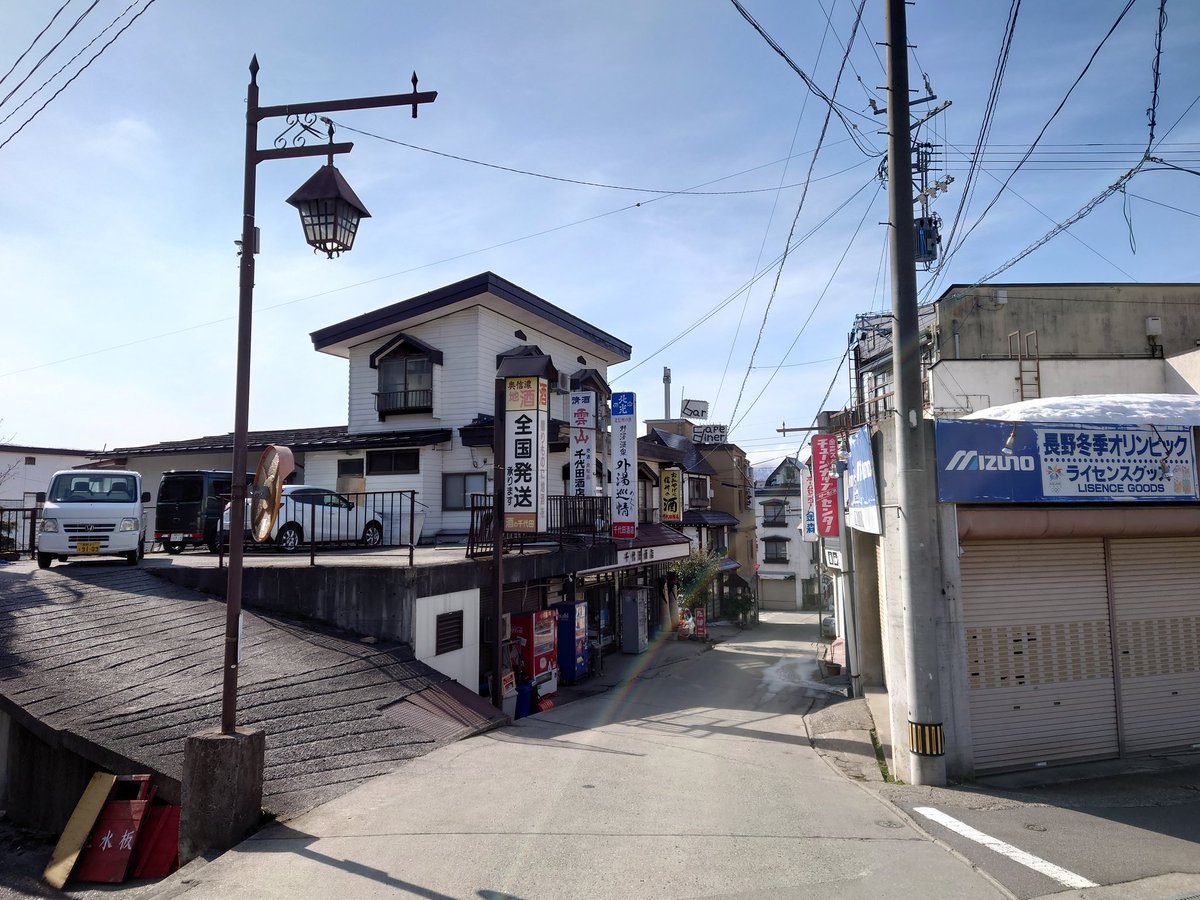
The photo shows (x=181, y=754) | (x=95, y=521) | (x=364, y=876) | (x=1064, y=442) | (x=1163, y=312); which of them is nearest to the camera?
(x=364, y=876)

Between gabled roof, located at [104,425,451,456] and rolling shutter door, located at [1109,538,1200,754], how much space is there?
54.4 ft

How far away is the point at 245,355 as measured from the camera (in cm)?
679

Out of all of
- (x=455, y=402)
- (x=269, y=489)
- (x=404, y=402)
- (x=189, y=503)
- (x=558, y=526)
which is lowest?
(x=558, y=526)

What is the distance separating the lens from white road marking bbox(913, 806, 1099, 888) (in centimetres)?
554

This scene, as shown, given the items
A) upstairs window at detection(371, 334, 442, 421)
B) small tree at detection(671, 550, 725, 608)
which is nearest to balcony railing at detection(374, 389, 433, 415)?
upstairs window at detection(371, 334, 442, 421)

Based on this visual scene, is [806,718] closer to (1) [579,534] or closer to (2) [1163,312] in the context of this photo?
(1) [579,534]

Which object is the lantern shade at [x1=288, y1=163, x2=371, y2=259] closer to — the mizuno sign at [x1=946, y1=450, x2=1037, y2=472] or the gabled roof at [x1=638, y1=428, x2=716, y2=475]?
the mizuno sign at [x1=946, y1=450, x2=1037, y2=472]

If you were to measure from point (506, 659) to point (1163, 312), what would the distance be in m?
24.9

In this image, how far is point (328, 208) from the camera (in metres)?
7.12

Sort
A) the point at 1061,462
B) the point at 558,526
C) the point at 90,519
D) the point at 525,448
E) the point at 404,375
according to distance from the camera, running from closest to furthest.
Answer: the point at 1061,462 < the point at 90,519 < the point at 525,448 < the point at 558,526 < the point at 404,375

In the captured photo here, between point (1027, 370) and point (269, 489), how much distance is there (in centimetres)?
2275

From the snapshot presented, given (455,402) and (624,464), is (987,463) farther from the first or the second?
(455,402)

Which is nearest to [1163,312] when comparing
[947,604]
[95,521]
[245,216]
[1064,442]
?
[1064,442]

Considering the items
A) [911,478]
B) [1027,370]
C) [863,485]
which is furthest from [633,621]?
[911,478]
